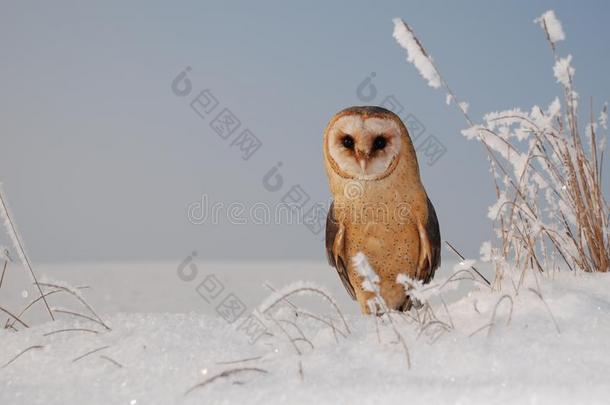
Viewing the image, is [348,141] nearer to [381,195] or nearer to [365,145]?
[365,145]

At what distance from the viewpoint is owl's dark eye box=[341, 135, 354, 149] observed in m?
3.48

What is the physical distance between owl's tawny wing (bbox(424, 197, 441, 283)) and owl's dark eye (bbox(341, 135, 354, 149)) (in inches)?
21.5

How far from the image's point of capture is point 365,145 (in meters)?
3.41

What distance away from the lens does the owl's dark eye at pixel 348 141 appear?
3479 millimetres

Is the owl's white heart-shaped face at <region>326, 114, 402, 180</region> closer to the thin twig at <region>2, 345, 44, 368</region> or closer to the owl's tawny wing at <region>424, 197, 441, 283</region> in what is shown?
the owl's tawny wing at <region>424, 197, 441, 283</region>

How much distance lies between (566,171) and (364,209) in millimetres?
1040

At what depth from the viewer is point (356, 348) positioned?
2248mm

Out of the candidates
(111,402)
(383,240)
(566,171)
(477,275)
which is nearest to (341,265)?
(383,240)

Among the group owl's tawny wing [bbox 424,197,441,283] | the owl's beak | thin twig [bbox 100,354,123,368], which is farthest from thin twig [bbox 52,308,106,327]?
owl's tawny wing [bbox 424,197,441,283]

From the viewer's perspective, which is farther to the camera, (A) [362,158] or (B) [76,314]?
(A) [362,158]

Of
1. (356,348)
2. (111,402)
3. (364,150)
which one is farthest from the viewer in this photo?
(364,150)

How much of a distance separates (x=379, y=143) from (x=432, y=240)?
0.61 m

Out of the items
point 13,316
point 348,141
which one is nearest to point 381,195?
point 348,141

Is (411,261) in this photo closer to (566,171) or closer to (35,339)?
(566,171)
